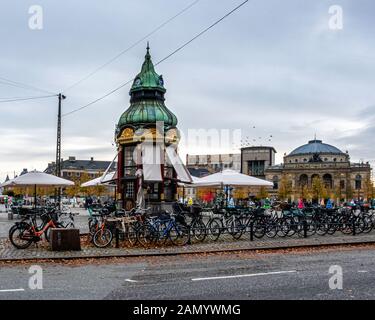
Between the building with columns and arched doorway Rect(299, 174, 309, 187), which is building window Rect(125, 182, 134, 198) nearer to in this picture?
the building with columns

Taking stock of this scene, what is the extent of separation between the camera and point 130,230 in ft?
53.4

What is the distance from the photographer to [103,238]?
1563cm

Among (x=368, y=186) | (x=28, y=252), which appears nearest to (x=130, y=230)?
(x=28, y=252)

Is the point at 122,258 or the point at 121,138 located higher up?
the point at 121,138

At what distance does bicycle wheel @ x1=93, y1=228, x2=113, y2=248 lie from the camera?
51.0 feet

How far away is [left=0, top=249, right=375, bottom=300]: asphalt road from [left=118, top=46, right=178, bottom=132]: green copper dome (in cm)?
1556

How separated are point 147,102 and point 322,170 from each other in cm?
11871

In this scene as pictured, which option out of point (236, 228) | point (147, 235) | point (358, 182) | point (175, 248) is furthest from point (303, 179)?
point (175, 248)

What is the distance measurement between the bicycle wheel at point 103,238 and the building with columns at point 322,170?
4600 inches

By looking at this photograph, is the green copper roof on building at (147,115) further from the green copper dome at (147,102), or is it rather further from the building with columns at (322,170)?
the building with columns at (322,170)

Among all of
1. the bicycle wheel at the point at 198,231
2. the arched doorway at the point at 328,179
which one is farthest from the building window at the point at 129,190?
the arched doorway at the point at 328,179

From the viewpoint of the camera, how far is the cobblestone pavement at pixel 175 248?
13566 millimetres
